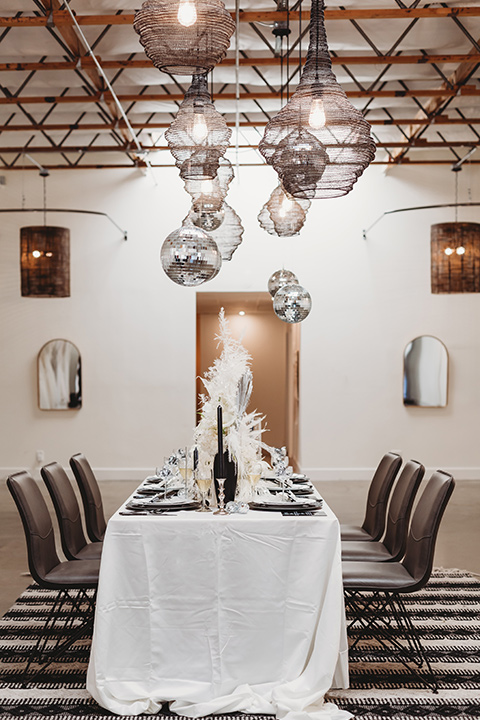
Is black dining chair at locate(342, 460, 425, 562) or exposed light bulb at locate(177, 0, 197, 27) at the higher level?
exposed light bulb at locate(177, 0, 197, 27)

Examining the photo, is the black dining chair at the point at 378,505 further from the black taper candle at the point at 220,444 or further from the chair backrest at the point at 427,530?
the black taper candle at the point at 220,444

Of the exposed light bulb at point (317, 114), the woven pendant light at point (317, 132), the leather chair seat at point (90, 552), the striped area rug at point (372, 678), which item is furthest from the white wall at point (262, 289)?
the exposed light bulb at point (317, 114)

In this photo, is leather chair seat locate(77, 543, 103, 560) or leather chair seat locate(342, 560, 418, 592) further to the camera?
leather chair seat locate(77, 543, 103, 560)

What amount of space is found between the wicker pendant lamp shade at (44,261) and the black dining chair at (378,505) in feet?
15.6

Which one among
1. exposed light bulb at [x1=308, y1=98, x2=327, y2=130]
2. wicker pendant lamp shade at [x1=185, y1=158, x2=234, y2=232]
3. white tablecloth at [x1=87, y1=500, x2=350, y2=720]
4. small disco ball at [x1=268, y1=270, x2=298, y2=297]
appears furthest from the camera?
small disco ball at [x1=268, y1=270, x2=298, y2=297]

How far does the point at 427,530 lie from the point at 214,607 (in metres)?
1.18

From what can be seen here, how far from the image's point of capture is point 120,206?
1090 centimetres

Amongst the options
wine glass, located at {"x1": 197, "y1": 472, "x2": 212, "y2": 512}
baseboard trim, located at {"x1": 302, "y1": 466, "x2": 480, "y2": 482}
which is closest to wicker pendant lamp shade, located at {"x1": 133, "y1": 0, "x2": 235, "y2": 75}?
wine glass, located at {"x1": 197, "y1": 472, "x2": 212, "y2": 512}

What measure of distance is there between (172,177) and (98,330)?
246 centimetres

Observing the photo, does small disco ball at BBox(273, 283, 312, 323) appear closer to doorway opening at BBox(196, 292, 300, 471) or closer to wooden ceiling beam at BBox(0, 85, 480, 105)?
wooden ceiling beam at BBox(0, 85, 480, 105)

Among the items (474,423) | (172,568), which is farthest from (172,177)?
(172,568)

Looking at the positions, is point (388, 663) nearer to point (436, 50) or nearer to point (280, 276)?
point (280, 276)

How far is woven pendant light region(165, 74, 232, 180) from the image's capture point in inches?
165

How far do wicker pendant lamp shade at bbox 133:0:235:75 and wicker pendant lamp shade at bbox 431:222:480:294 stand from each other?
5.64m
